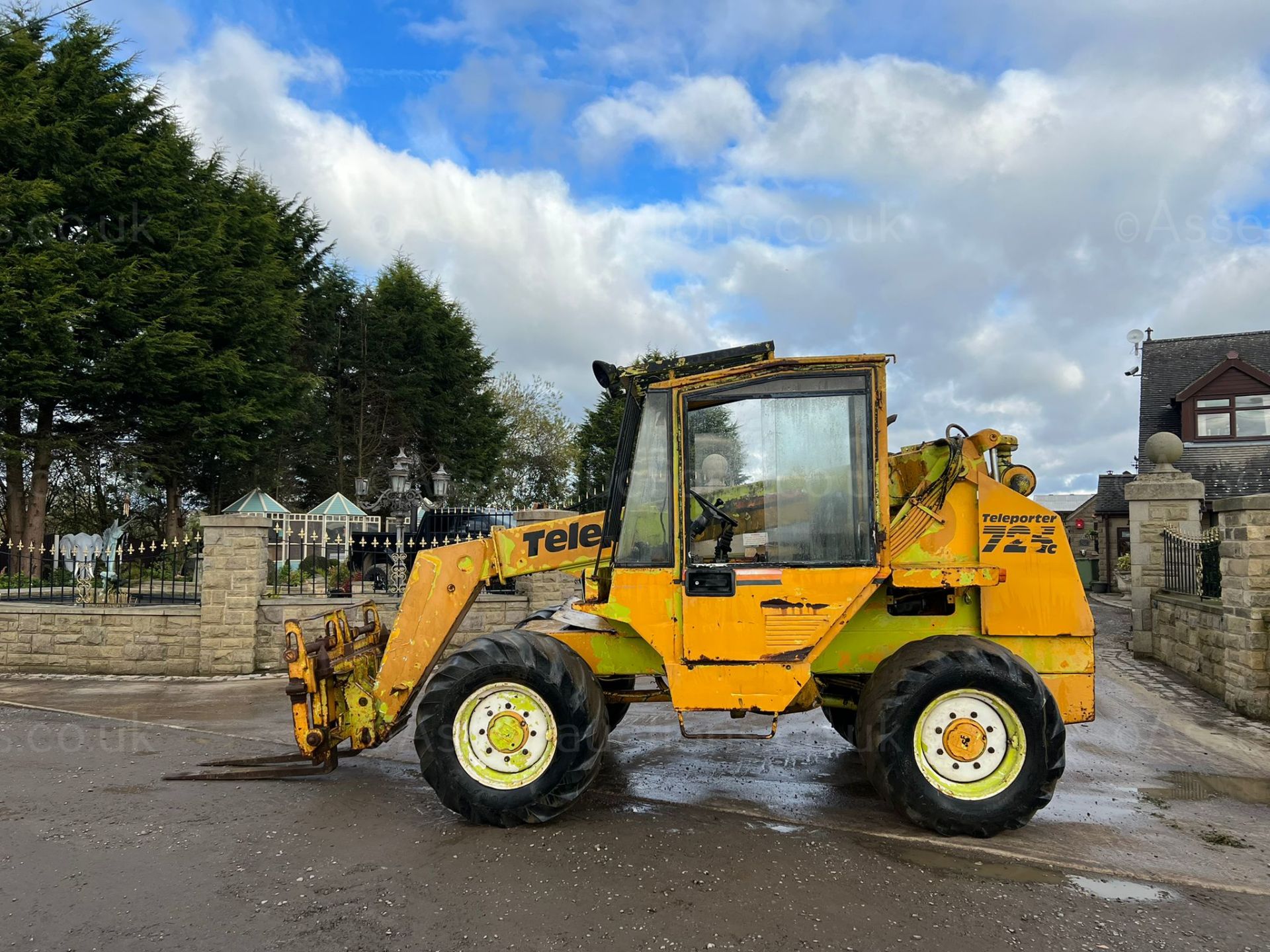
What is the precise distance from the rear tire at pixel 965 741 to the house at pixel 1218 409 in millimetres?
21456

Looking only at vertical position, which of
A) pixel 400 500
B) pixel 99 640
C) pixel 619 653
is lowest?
pixel 99 640

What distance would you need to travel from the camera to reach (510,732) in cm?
469

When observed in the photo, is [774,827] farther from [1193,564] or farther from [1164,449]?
[1164,449]

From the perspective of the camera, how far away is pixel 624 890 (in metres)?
3.82

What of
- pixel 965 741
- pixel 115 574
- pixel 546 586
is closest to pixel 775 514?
pixel 965 741

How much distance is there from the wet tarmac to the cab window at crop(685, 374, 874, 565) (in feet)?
5.18

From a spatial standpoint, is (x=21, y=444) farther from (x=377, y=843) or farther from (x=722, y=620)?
(x=722, y=620)

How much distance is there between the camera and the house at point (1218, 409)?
75.1 feet

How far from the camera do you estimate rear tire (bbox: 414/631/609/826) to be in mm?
4582

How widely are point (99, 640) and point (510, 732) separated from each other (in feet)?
26.2

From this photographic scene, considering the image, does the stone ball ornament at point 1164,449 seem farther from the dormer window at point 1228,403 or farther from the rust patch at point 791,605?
the dormer window at point 1228,403

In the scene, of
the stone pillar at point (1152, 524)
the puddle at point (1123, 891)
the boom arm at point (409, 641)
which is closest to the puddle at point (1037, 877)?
the puddle at point (1123, 891)

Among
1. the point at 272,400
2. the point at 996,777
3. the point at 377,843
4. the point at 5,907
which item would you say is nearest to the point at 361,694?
the point at 377,843

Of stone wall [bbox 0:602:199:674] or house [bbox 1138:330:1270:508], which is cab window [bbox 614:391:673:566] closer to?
stone wall [bbox 0:602:199:674]
